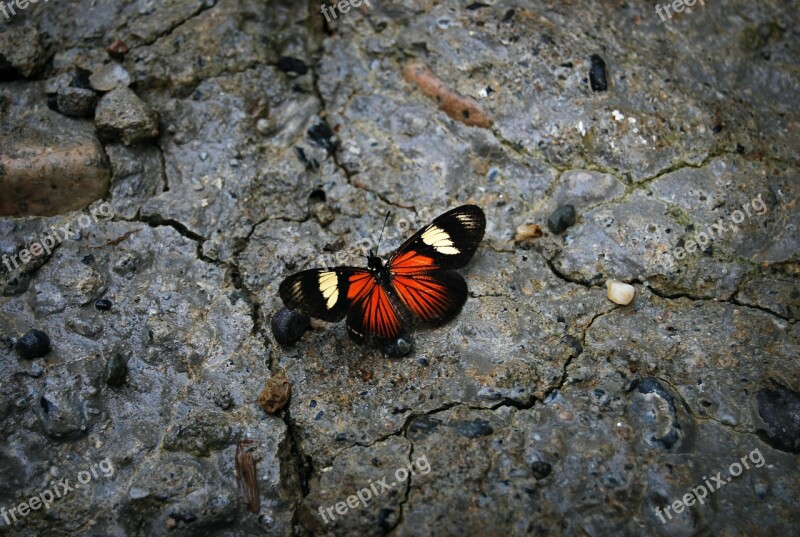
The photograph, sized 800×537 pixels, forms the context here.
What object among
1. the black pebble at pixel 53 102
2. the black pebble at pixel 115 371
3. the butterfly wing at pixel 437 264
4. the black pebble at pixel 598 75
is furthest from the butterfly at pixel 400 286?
the black pebble at pixel 53 102

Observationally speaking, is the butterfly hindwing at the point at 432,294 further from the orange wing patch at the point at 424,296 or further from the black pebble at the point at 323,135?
the black pebble at the point at 323,135

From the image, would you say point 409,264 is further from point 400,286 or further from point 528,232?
point 528,232

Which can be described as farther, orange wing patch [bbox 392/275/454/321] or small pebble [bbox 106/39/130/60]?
small pebble [bbox 106/39/130/60]

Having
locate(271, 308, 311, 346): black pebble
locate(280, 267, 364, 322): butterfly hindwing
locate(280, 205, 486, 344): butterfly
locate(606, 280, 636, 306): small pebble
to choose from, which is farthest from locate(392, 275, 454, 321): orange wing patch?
locate(606, 280, 636, 306): small pebble

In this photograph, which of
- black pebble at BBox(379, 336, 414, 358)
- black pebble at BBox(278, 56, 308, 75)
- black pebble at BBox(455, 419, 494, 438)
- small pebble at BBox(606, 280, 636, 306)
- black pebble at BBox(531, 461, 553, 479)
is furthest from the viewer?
black pebble at BBox(278, 56, 308, 75)

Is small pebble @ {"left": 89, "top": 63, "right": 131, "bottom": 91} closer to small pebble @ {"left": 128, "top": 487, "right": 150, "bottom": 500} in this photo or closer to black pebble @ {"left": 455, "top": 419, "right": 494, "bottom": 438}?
small pebble @ {"left": 128, "top": 487, "right": 150, "bottom": 500}

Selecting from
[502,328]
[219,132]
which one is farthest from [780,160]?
[219,132]

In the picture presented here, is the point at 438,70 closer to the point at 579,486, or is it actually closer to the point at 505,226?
the point at 505,226
